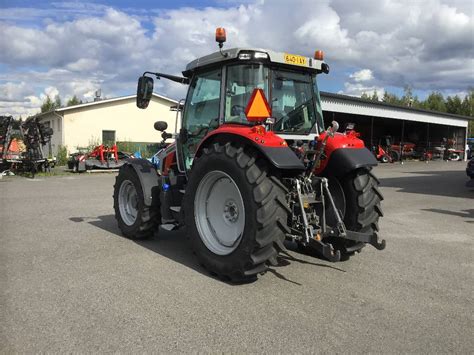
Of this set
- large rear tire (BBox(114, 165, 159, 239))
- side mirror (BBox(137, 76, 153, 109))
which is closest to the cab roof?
side mirror (BBox(137, 76, 153, 109))

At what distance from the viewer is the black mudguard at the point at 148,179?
6020mm

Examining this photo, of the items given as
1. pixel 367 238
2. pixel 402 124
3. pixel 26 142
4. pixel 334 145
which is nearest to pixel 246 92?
pixel 334 145

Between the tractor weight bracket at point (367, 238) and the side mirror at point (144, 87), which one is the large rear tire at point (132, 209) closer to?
the side mirror at point (144, 87)

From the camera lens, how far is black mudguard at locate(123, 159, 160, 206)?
6020 mm

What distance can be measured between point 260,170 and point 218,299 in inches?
50.5

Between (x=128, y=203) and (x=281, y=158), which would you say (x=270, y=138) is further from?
(x=128, y=203)

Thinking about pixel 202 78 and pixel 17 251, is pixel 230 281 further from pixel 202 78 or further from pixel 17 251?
pixel 17 251

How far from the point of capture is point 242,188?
432 cm

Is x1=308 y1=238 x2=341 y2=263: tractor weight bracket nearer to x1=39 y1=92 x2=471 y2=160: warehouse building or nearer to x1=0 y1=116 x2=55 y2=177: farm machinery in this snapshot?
x1=0 y1=116 x2=55 y2=177: farm machinery

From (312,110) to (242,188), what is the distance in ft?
5.83

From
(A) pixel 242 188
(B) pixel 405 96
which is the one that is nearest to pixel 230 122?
(A) pixel 242 188

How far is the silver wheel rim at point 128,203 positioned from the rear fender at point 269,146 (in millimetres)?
2552

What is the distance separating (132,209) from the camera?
667 centimetres

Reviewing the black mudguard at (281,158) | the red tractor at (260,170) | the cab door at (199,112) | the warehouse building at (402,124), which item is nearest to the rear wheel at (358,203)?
the red tractor at (260,170)
